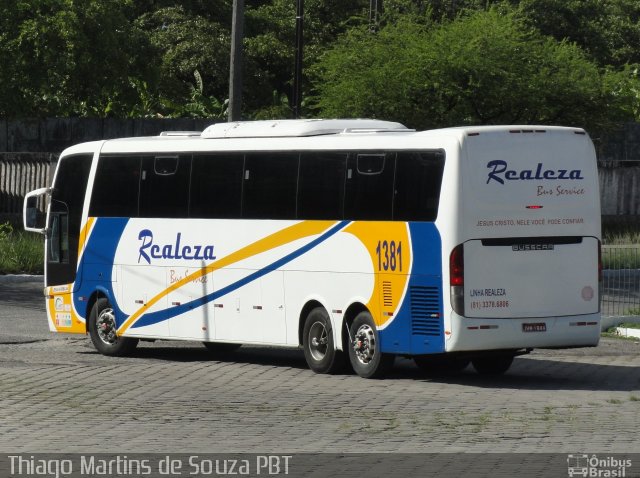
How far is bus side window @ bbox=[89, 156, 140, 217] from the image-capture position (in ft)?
67.7

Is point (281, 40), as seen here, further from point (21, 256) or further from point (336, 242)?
point (336, 242)

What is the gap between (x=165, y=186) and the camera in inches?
797

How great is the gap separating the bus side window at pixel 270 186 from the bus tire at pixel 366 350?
6.01 feet

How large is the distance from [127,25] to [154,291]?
21.7m

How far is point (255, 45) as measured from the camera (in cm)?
5228

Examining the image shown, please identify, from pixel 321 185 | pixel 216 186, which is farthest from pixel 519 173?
pixel 216 186

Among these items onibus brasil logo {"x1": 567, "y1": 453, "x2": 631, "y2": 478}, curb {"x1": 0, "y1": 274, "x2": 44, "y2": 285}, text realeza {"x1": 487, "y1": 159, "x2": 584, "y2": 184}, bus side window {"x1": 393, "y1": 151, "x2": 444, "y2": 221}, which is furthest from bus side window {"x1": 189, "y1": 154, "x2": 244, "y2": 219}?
curb {"x1": 0, "y1": 274, "x2": 44, "y2": 285}

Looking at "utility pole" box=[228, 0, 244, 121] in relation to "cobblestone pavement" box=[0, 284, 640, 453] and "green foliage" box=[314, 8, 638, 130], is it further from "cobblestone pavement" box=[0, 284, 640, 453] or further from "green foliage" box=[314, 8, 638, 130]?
"cobblestone pavement" box=[0, 284, 640, 453]

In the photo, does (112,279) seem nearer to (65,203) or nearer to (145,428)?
(65,203)

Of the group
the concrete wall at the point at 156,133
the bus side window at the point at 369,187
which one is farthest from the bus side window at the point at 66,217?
the concrete wall at the point at 156,133

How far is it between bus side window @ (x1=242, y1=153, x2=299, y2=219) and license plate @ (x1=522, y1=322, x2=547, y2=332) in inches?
138

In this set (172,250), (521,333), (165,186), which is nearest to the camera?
(521,333)

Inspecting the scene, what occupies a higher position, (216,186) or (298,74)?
(298,74)

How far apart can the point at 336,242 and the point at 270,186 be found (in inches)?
56.3
